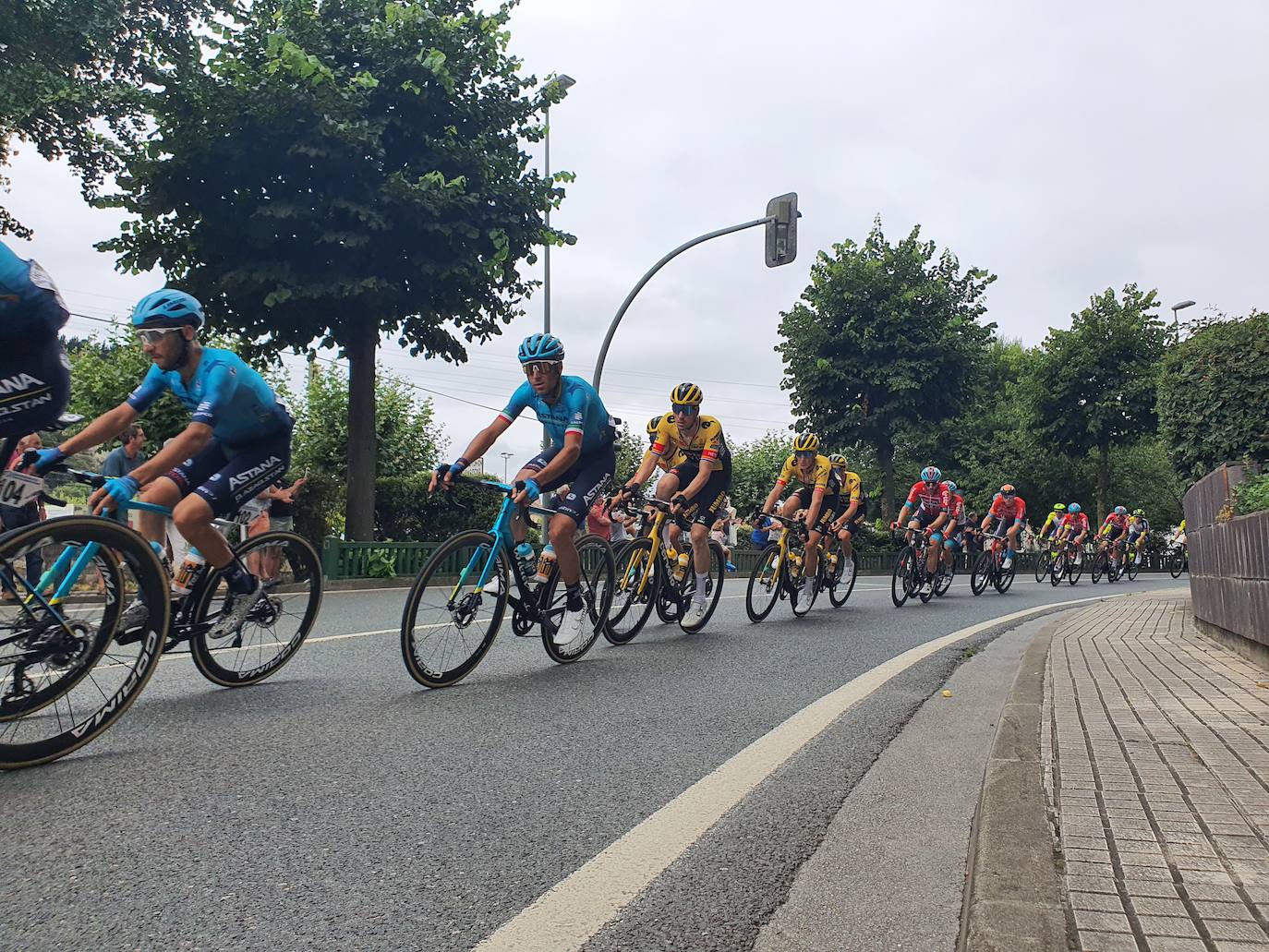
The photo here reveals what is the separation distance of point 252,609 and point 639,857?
3.19m

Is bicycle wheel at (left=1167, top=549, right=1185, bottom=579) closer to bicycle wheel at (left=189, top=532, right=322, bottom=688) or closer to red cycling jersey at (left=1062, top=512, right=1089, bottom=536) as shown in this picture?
red cycling jersey at (left=1062, top=512, right=1089, bottom=536)

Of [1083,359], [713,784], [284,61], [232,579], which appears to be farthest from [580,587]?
[1083,359]

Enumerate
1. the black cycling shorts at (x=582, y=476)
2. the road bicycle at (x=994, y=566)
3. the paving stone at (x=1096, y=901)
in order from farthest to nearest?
the road bicycle at (x=994, y=566)
the black cycling shorts at (x=582, y=476)
the paving stone at (x=1096, y=901)

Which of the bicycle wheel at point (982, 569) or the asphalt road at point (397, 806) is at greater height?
the bicycle wheel at point (982, 569)

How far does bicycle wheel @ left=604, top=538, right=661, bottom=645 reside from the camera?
766 cm

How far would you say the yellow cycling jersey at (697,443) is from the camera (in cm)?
873

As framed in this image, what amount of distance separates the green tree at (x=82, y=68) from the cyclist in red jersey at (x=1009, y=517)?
1636 cm

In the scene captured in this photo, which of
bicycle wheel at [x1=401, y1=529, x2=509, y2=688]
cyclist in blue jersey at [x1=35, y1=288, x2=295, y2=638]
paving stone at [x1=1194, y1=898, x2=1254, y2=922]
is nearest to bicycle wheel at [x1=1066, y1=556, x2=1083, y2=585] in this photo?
bicycle wheel at [x1=401, y1=529, x2=509, y2=688]

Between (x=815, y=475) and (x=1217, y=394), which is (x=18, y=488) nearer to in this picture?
(x=815, y=475)

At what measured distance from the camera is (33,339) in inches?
142

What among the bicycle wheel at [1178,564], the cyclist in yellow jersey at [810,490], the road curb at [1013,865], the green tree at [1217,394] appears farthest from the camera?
the bicycle wheel at [1178,564]

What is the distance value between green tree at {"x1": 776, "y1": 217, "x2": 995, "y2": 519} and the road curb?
33.9 m

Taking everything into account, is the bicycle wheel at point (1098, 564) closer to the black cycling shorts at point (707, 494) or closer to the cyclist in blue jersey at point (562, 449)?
the black cycling shorts at point (707, 494)

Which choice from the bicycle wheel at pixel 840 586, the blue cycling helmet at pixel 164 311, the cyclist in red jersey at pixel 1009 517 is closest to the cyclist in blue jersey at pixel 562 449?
the blue cycling helmet at pixel 164 311
